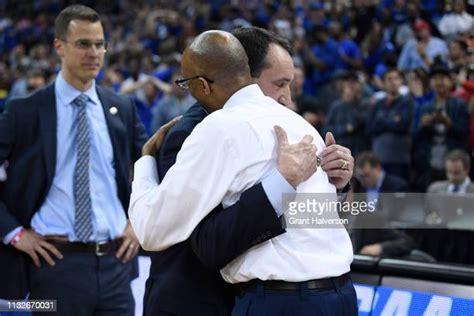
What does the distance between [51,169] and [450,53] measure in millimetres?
7910

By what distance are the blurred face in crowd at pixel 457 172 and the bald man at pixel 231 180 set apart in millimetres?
5258

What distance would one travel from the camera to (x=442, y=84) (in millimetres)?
8906

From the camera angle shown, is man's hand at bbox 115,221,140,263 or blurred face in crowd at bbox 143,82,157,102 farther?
blurred face in crowd at bbox 143,82,157,102

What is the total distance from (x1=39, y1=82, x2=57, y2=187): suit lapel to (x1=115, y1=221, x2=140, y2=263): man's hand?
19.6 inches

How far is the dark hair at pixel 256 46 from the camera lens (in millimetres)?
3340

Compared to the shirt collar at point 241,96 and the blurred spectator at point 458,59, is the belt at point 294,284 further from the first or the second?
the blurred spectator at point 458,59

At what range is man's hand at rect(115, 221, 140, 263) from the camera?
13.8ft

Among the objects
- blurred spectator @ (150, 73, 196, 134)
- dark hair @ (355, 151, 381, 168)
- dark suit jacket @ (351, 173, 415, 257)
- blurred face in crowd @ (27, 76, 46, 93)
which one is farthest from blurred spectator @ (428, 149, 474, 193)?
blurred face in crowd @ (27, 76, 46, 93)

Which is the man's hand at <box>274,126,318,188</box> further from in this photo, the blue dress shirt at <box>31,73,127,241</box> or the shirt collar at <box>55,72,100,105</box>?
the shirt collar at <box>55,72,100,105</box>

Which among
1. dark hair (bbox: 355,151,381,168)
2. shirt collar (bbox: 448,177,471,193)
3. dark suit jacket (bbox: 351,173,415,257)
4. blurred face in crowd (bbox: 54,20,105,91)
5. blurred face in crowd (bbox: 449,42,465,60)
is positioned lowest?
dark suit jacket (bbox: 351,173,415,257)

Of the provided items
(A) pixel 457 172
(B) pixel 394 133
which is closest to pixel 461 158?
(A) pixel 457 172

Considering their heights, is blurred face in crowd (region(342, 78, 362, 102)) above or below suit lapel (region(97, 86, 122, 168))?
above

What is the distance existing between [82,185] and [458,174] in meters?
4.73

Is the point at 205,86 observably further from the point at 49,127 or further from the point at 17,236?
the point at 17,236
